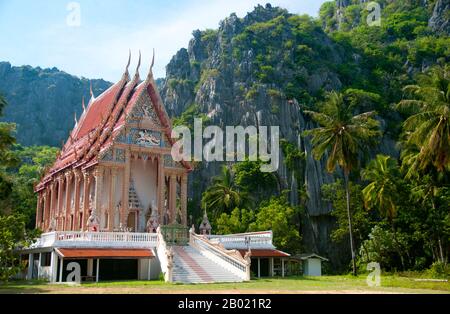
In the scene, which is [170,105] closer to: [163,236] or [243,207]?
[243,207]

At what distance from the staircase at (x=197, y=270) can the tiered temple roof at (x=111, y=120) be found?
920 centimetres

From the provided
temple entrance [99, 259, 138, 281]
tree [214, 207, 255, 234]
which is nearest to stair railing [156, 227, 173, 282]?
temple entrance [99, 259, 138, 281]

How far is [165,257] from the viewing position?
24.5 metres

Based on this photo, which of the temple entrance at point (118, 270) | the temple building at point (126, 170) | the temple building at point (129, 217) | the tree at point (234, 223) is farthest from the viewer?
the tree at point (234, 223)

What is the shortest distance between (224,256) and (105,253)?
5.75 meters

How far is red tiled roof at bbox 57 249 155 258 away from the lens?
23.6 m

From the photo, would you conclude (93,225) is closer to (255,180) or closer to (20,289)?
(20,289)

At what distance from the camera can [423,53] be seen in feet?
231

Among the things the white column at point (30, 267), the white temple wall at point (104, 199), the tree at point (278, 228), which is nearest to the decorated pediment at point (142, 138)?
the white temple wall at point (104, 199)

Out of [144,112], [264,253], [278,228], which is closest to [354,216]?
[278,228]

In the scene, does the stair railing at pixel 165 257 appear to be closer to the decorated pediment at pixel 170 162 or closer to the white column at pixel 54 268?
the white column at pixel 54 268

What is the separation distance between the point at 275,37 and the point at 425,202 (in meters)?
39.9

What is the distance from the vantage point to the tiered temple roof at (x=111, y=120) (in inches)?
1289

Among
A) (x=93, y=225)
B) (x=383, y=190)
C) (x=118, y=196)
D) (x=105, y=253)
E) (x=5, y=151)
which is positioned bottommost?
(x=105, y=253)
